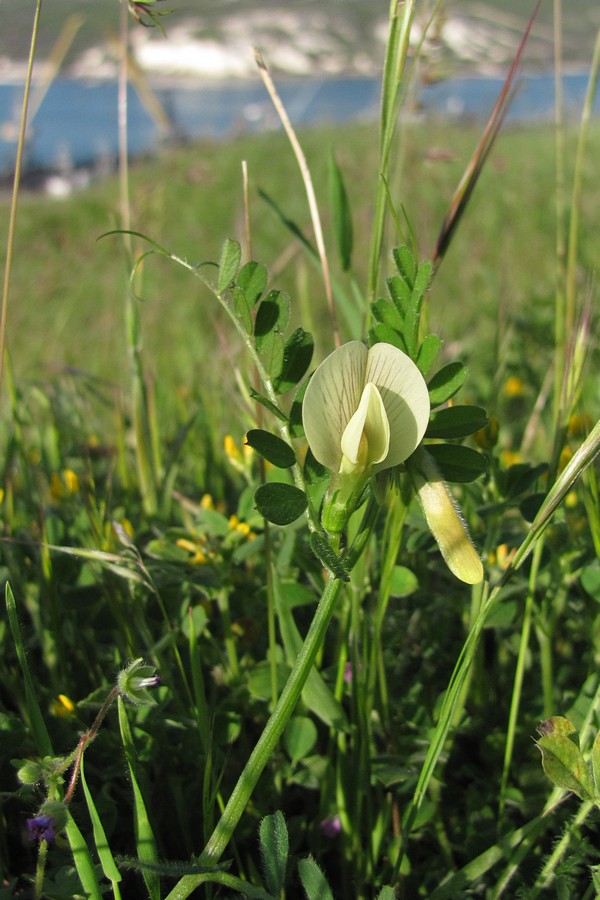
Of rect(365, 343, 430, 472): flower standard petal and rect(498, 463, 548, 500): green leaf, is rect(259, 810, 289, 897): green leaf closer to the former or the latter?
rect(365, 343, 430, 472): flower standard petal

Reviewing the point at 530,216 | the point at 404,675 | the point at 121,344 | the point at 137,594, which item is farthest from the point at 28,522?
the point at 530,216

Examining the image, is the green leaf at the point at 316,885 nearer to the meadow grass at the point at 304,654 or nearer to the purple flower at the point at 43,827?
the meadow grass at the point at 304,654

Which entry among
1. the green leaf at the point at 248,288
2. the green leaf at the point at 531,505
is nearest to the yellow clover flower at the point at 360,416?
the green leaf at the point at 248,288

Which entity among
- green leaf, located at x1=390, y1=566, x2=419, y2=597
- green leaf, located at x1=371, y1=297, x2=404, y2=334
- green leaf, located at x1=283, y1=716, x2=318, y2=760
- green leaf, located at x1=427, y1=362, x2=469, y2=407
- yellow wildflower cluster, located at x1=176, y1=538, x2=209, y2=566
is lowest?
green leaf, located at x1=283, y1=716, x2=318, y2=760

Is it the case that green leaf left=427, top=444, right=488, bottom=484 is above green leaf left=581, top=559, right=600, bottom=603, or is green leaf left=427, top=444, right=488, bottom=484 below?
above

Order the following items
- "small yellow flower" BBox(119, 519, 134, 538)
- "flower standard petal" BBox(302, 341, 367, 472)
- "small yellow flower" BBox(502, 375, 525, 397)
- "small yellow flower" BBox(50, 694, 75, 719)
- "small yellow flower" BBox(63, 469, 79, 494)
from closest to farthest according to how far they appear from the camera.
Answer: "flower standard petal" BBox(302, 341, 367, 472), "small yellow flower" BBox(50, 694, 75, 719), "small yellow flower" BBox(119, 519, 134, 538), "small yellow flower" BBox(63, 469, 79, 494), "small yellow flower" BBox(502, 375, 525, 397)

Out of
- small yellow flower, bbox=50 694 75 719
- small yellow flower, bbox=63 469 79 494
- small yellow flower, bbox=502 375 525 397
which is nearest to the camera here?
small yellow flower, bbox=50 694 75 719

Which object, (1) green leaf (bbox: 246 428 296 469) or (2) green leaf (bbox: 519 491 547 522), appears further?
(2) green leaf (bbox: 519 491 547 522)

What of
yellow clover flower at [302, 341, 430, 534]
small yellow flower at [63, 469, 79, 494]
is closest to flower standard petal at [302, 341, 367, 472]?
yellow clover flower at [302, 341, 430, 534]
